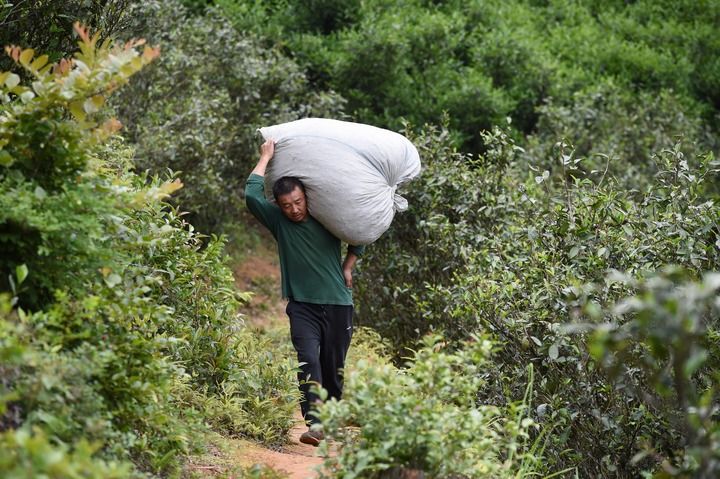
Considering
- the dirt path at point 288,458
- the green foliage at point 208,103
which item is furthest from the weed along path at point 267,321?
the green foliage at point 208,103

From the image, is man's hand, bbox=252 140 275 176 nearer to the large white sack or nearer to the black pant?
the large white sack

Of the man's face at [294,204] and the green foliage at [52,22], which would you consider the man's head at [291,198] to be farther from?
the green foliage at [52,22]

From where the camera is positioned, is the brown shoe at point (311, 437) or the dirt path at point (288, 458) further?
the brown shoe at point (311, 437)

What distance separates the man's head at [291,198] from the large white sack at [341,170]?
68 millimetres

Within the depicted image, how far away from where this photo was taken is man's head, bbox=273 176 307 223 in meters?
5.71

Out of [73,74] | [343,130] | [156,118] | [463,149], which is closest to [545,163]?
[463,149]

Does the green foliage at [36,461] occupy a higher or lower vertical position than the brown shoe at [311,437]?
higher

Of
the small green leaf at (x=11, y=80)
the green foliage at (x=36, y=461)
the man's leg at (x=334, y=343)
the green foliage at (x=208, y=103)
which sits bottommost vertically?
the green foliage at (x=208, y=103)

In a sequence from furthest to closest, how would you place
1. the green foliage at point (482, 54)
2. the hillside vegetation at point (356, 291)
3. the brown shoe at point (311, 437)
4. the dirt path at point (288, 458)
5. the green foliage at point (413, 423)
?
1. the green foliage at point (482, 54)
2. the brown shoe at point (311, 437)
3. the dirt path at point (288, 458)
4. the green foliage at point (413, 423)
5. the hillside vegetation at point (356, 291)

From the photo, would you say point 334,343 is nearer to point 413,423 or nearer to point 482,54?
point 413,423

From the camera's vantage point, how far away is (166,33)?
1108 cm

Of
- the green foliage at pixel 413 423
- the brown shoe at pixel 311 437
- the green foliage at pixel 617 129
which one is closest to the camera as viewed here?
the green foliage at pixel 413 423

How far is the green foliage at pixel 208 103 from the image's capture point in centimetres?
1003

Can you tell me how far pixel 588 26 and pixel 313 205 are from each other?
11.3m
